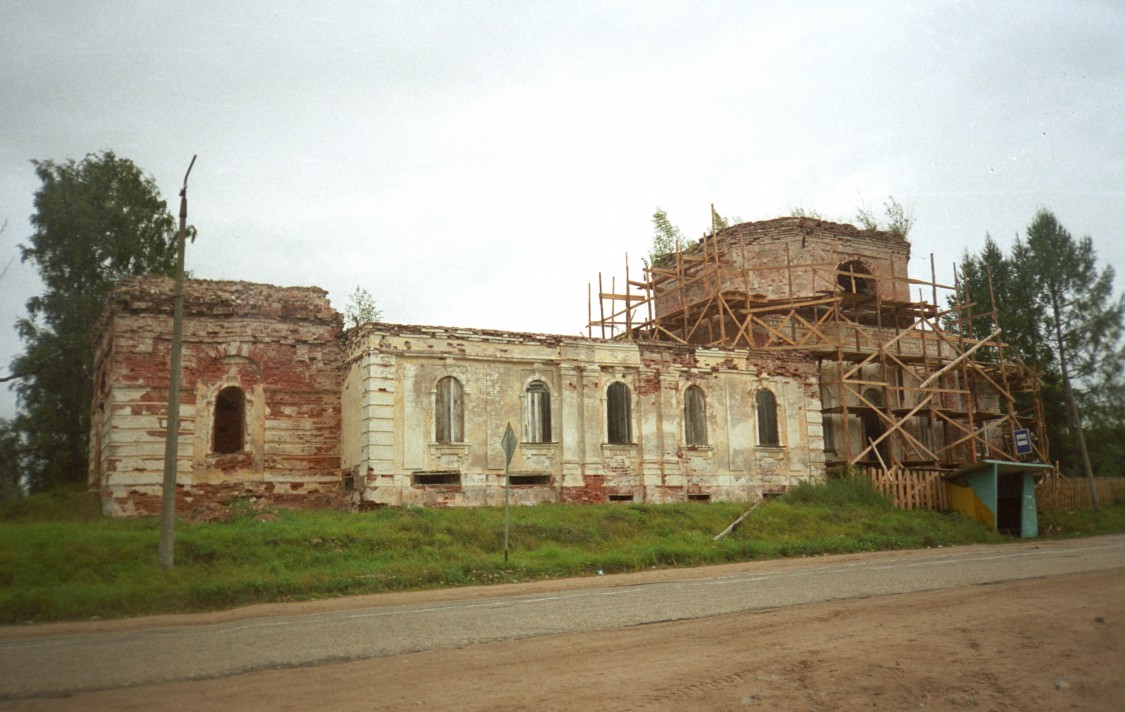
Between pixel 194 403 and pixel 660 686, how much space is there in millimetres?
18796

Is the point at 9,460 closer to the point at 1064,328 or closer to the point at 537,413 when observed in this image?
the point at 537,413

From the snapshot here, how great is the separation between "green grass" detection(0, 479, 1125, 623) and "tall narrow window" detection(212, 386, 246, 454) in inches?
112

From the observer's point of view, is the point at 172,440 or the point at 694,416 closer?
the point at 172,440

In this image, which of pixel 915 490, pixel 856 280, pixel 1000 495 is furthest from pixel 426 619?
pixel 856 280

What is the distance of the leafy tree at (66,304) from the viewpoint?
2936cm

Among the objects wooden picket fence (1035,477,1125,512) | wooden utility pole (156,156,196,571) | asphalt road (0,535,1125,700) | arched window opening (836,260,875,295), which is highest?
arched window opening (836,260,875,295)

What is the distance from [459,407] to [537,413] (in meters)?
2.31

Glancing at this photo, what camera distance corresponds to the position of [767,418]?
27609 millimetres

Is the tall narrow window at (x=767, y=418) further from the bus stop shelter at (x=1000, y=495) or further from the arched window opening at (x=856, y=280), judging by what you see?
the arched window opening at (x=856, y=280)

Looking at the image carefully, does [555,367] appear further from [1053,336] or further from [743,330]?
[1053,336]

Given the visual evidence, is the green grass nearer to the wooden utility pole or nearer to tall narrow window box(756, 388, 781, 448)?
the wooden utility pole

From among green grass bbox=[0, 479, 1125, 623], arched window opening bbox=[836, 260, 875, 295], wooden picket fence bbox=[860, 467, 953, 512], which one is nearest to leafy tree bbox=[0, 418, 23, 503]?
green grass bbox=[0, 479, 1125, 623]

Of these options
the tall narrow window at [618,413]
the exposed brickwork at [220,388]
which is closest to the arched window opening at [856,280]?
the tall narrow window at [618,413]

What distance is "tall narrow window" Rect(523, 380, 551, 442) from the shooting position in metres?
24.3
